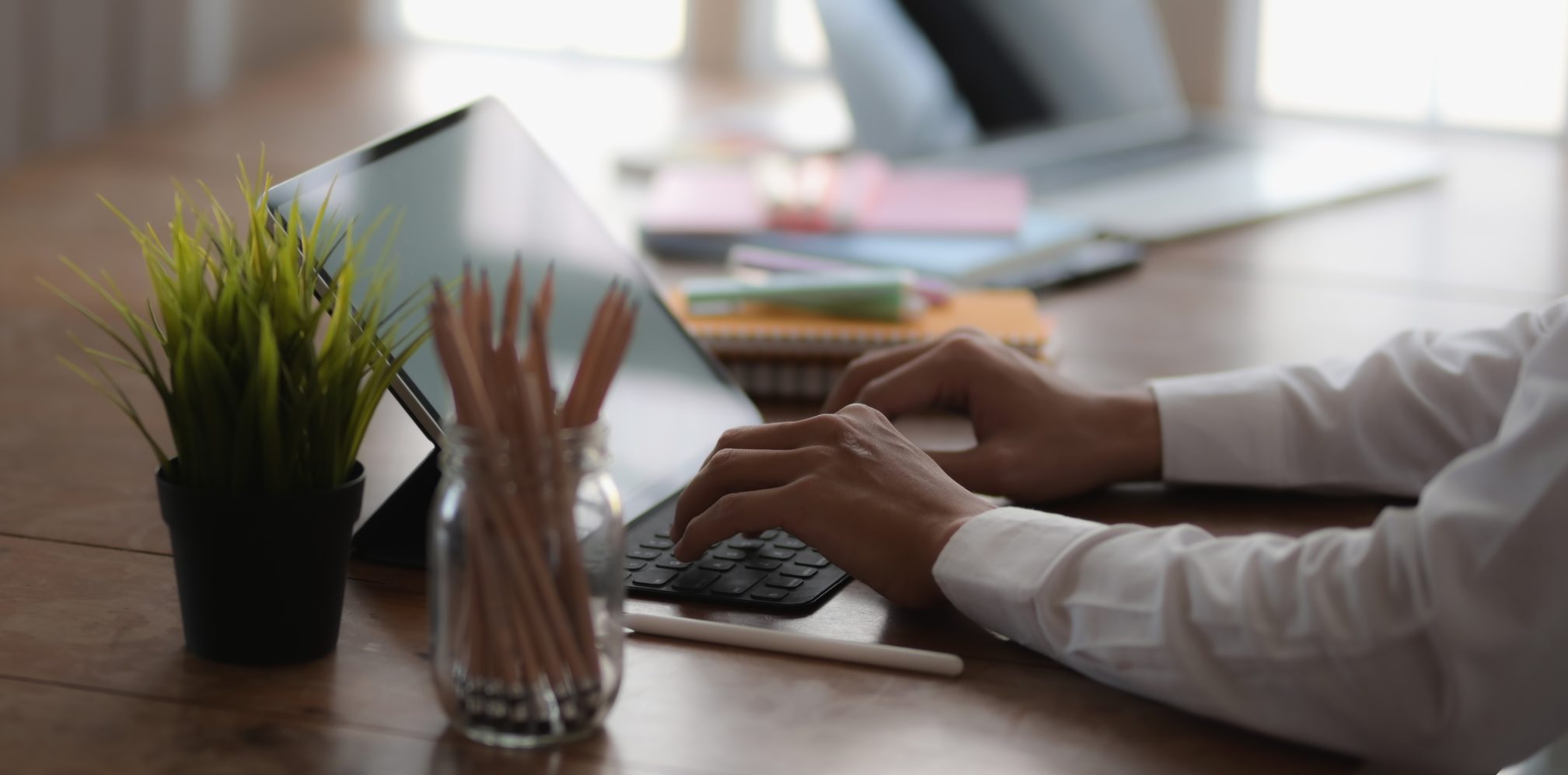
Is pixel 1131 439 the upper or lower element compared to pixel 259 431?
lower

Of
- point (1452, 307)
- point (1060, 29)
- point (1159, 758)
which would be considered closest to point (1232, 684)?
point (1159, 758)

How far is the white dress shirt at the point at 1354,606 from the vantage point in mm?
677

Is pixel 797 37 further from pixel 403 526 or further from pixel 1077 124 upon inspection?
pixel 403 526

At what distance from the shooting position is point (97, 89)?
3479 millimetres

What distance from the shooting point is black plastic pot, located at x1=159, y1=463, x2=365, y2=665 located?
2.33ft

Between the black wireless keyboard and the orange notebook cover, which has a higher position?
the orange notebook cover

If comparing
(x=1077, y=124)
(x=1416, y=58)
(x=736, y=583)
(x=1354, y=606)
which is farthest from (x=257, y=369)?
(x=1416, y=58)

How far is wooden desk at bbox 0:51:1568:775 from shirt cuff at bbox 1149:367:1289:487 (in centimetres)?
2

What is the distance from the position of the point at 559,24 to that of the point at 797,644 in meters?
3.19

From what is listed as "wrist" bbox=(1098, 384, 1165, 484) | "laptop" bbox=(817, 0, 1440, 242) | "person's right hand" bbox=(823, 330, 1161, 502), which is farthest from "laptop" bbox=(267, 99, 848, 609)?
"laptop" bbox=(817, 0, 1440, 242)

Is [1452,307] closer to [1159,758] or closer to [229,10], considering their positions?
[1159,758]

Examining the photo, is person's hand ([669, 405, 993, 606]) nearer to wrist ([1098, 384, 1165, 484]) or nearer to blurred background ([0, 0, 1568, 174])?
wrist ([1098, 384, 1165, 484])

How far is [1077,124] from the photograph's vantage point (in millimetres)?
2281

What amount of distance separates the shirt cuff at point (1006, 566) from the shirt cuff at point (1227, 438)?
0.27 metres
